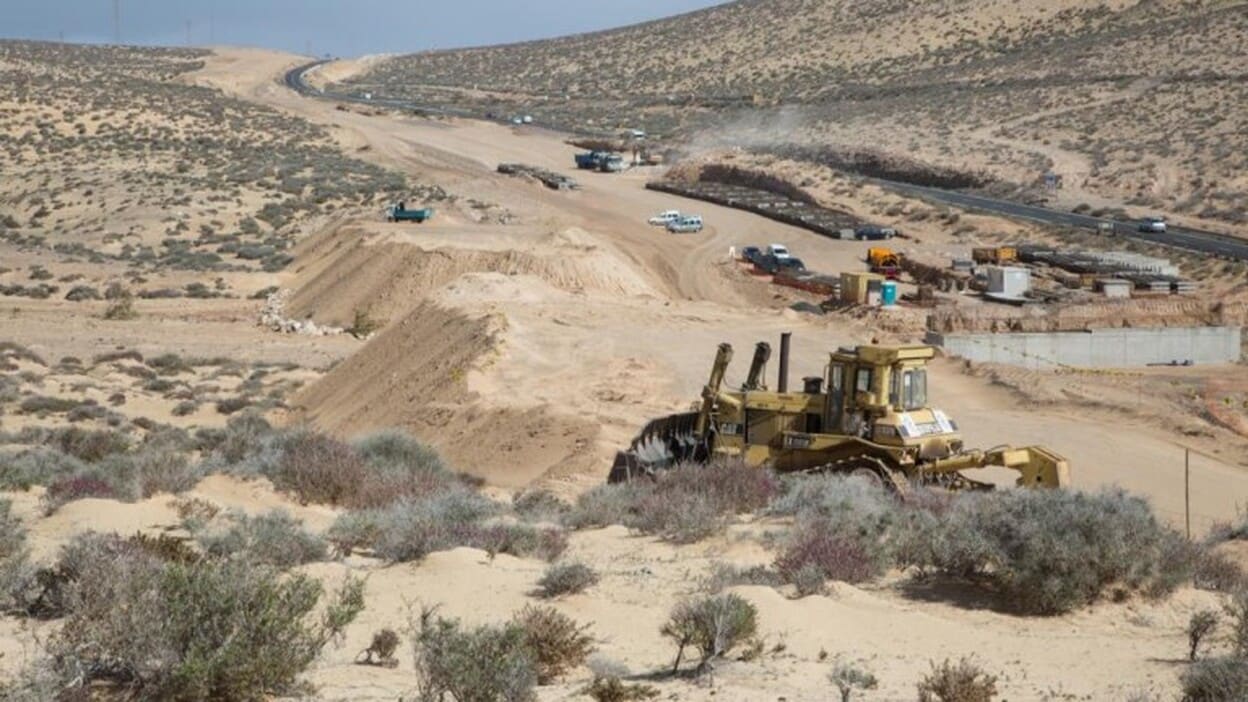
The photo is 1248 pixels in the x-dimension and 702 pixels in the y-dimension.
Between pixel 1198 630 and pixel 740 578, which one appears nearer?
pixel 1198 630

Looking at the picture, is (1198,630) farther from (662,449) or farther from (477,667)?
(662,449)

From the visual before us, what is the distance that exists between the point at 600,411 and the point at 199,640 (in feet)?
64.4

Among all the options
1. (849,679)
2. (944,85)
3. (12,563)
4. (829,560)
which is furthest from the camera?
(944,85)

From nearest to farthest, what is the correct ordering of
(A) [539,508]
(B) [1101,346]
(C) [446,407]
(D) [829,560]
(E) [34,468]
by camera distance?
(D) [829,560] < (A) [539,508] < (E) [34,468] < (C) [446,407] < (B) [1101,346]

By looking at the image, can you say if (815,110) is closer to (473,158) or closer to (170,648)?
(473,158)

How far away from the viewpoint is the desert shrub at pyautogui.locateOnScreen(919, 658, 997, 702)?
990cm

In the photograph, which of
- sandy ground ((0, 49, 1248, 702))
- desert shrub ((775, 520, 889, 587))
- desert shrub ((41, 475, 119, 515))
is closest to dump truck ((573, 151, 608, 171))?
sandy ground ((0, 49, 1248, 702))

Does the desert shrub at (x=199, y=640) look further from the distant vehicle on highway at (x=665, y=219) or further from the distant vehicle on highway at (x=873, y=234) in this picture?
the distant vehicle on highway at (x=665, y=219)

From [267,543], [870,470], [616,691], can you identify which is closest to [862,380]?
[870,470]

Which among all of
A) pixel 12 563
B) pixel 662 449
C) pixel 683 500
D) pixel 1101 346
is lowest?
pixel 1101 346

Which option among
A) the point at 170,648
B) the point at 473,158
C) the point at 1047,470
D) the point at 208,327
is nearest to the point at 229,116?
the point at 473,158

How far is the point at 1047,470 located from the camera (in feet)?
65.0

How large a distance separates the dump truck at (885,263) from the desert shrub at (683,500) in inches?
1543

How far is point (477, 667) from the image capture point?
9.30 m
